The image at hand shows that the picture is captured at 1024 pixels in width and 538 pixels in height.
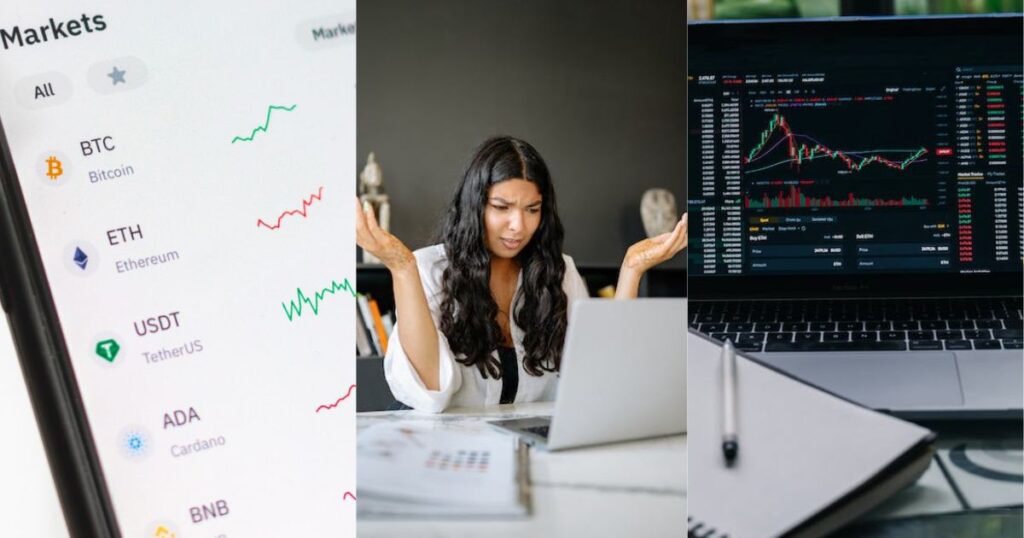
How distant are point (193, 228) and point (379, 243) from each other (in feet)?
1.06

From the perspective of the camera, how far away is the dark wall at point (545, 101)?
1.65 metres

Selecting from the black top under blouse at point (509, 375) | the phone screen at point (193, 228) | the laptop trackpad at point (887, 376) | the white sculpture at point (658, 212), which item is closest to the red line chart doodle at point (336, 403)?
the phone screen at point (193, 228)

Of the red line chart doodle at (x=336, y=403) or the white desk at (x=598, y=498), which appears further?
the red line chart doodle at (x=336, y=403)

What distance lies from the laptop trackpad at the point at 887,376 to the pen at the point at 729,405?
0.08m

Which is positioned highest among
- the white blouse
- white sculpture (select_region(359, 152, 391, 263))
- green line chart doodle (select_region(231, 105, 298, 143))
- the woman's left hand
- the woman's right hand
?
green line chart doodle (select_region(231, 105, 298, 143))

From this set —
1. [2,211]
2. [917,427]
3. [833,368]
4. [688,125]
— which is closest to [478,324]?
[688,125]

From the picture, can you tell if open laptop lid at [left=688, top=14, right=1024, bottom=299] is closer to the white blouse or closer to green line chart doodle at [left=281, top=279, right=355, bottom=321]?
the white blouse

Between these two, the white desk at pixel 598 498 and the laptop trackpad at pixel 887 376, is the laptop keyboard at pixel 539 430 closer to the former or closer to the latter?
the white desk at pixel 598 498

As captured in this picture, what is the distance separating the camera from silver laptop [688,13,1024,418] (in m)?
1.63

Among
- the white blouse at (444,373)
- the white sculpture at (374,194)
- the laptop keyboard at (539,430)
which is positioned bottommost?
the laptop keyboard at (539,430)

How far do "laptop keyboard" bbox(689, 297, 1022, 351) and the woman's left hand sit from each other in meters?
0.09

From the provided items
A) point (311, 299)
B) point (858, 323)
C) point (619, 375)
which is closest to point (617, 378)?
point (619, 375)

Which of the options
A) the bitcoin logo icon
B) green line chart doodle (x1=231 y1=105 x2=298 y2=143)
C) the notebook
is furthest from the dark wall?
the bitcoin logo icon

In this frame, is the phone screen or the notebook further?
the phone screen
